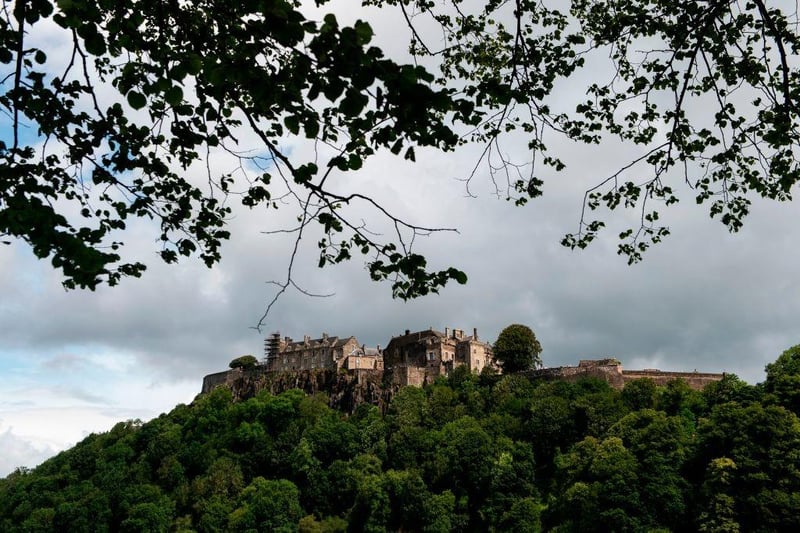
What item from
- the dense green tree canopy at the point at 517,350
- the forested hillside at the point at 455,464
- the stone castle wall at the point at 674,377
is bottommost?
the forested hillside at the point at 455,464

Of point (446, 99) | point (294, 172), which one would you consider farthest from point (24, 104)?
point (446, 99)

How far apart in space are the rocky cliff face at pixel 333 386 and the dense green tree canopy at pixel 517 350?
11645 millimetres

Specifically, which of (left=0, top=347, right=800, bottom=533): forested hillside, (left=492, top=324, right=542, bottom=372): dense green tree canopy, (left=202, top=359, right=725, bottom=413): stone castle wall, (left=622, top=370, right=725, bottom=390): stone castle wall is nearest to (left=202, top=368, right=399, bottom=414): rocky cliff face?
(left=202, top=359, right=725, bottom=413): stone castle wall

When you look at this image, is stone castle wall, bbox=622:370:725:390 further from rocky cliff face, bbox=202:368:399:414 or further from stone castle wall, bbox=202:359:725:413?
rocky cliff face, bbox=202:368:399:414

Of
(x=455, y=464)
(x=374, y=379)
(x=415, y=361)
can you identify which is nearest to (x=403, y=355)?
(x=415, y=361)

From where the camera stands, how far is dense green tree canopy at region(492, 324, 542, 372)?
243 feet

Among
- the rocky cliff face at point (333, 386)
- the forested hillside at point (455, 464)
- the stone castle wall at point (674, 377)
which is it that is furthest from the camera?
the rocky cliff face at point (333, 386)

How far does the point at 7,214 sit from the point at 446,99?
11.8ft

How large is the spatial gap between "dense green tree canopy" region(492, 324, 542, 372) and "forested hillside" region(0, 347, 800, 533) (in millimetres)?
6669

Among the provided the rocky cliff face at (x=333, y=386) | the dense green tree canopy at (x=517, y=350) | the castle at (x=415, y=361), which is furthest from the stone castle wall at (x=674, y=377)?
the rocky cliff face at (x=333, y=386)

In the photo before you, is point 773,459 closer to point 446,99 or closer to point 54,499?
point 446,99

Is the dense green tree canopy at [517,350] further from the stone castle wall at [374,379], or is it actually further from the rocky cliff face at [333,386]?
the rocky cliff face at [333,386]

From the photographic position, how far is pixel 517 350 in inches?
2908

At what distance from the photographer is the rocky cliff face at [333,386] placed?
70.4 m
